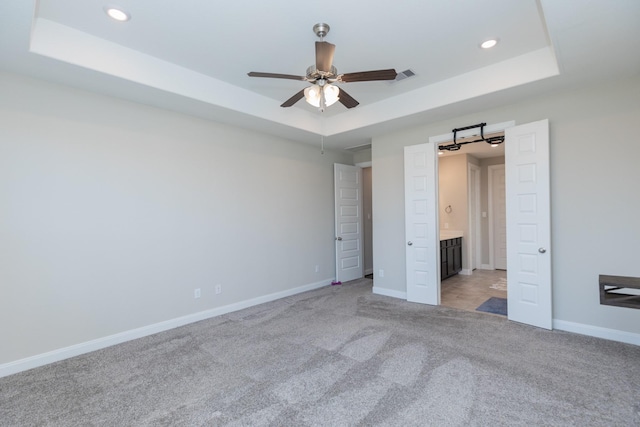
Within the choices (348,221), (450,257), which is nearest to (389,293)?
(348,221)

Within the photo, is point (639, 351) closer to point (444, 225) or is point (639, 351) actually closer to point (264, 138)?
point (444, 225)

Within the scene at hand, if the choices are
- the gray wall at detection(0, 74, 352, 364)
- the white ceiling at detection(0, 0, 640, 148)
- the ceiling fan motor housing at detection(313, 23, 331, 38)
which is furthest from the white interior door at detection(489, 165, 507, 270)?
the ceiling fan motor housing at detection(313, 23, 331, 38)

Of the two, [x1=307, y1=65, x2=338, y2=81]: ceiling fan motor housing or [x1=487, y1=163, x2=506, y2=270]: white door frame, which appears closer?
[x1=307, y1=65, x2=338, y2=81]: ceiling fan motor housing

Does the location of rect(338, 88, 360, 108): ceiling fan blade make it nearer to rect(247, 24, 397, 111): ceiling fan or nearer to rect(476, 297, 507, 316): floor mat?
rect(247, 24, 397, 111): ceiling fan

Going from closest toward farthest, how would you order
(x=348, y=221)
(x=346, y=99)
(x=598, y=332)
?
(x=346, y=99), (x=598, y=332), (x=348, y=221)

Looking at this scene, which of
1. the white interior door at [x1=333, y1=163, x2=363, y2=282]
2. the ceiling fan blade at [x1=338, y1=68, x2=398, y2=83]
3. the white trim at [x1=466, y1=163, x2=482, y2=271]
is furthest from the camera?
the white trim at [x1=466, y1=163, x2=482, y2=271]

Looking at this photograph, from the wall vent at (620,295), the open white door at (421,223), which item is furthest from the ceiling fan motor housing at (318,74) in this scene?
the wall vent at (620,295)

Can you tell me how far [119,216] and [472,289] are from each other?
531cm

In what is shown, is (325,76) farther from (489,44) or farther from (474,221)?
(474,221)

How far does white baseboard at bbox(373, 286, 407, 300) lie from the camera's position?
482 centimetres

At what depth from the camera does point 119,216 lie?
330cm

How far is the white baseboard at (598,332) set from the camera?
3.02 m

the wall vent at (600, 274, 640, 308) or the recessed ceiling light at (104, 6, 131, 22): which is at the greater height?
the recessed ceiling light at (104, 6, 131, 22)

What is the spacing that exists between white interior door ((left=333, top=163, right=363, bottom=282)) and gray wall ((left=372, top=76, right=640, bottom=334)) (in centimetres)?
288
